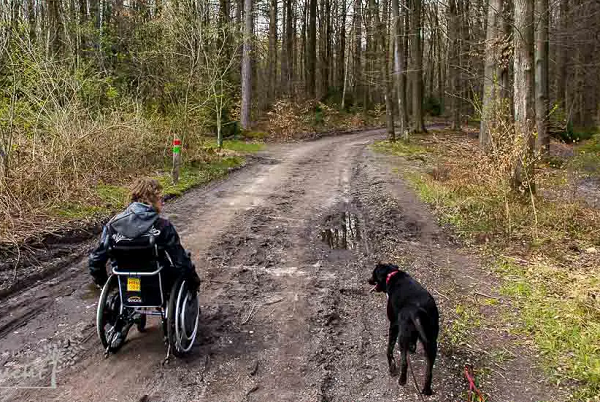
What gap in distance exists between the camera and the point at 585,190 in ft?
41.0

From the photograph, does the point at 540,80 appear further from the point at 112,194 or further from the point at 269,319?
the point at 269,319

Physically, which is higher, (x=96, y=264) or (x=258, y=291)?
(x=96, y=264)

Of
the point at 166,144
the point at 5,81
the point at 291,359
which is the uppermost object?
the point at 5,81

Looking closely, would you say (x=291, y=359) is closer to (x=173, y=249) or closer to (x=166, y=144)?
(x=173, y=249)

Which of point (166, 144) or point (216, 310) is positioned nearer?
point (216, 310)

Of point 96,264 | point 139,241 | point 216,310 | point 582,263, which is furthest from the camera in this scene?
point 582,263

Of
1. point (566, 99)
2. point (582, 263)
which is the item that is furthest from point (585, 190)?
point (566, 99)

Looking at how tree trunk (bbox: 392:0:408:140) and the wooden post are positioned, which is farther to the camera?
tree trunk (bbox: 392:0:408:140)

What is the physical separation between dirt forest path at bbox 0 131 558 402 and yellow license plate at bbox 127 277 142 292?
632 mm

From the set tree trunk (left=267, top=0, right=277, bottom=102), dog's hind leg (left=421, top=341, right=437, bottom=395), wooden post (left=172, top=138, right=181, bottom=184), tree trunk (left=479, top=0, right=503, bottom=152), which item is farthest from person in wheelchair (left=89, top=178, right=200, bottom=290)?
tree trunk (left=267, top=0, right=277, bottom=102)

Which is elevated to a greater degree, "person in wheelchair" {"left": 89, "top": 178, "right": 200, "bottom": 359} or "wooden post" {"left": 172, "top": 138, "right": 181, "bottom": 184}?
"wooden post" {"left": 172, "top": 138, "right": 181, "bottom": 184}

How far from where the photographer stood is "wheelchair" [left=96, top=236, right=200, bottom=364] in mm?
4152

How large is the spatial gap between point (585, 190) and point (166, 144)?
37.8ft

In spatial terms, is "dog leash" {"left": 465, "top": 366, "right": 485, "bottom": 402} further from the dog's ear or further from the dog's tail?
the dog's ear
